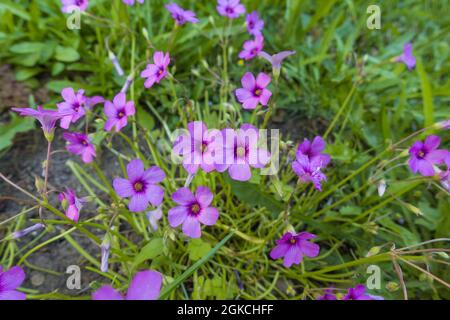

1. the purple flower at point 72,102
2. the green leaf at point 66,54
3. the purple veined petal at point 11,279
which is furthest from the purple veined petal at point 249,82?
the green leaf at point 66,54

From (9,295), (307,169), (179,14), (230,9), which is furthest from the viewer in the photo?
(230,9)

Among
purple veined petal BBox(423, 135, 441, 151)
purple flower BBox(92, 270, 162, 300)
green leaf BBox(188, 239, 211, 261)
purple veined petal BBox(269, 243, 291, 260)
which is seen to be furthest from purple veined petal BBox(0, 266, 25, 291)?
purple veined petal BBox(423, 135, 441, 151)

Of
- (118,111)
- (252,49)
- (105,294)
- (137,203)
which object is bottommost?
(105,294)

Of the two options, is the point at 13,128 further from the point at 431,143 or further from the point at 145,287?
the point at 431,143

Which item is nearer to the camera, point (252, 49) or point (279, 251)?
point (279, 251)

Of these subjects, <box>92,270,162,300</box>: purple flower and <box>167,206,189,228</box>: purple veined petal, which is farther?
<box>167,206,189,228</box>: purple veined petal

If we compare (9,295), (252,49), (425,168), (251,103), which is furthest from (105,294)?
(252,49)

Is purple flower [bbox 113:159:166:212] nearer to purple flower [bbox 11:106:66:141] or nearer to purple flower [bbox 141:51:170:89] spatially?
purple flower [bbox 11:106:66:141]

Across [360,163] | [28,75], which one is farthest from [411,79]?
[28,75]
